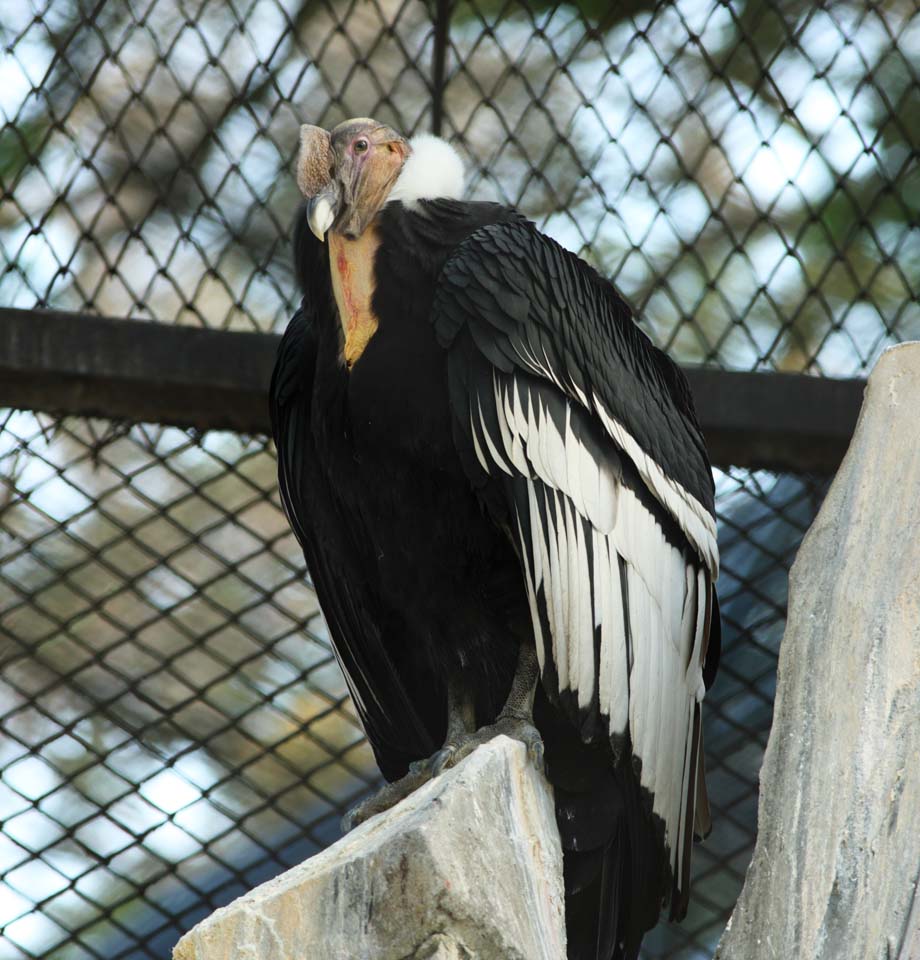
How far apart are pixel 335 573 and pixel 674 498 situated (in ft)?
1.80

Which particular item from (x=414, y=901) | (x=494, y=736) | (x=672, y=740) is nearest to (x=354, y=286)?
(x=494, y=736)

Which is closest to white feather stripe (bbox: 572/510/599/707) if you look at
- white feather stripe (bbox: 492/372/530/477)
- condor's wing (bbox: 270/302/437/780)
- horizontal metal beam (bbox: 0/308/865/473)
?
white feather stripe (bbox: 492/372/530/477)

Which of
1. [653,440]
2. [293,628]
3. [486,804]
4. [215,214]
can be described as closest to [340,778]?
[293,628]

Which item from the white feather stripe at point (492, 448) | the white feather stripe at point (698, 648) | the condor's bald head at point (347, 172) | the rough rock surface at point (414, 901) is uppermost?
the condor's bald head at point (347, 172)

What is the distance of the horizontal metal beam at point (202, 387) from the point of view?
3.37 meters

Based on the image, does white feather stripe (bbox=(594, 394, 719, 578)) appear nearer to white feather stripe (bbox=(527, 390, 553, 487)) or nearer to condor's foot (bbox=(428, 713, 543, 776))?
white feather stripe (bbox=(527, 390, 553, 487))

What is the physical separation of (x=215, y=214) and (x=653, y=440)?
181 cm

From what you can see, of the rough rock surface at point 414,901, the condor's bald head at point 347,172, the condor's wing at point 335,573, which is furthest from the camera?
the condor's wing at point 335,573

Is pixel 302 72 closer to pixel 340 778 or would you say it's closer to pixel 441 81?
pixel 441 81

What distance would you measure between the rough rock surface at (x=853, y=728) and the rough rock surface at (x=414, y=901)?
0.96ft

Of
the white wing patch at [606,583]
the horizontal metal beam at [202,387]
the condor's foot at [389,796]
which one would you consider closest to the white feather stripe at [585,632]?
the white wing patch at [606,583]

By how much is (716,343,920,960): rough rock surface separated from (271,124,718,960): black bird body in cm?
39

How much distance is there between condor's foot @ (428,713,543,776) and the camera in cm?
267

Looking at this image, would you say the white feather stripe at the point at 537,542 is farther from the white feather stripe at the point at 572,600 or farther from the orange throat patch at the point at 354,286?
the orange throat patch at the point at 354,286
